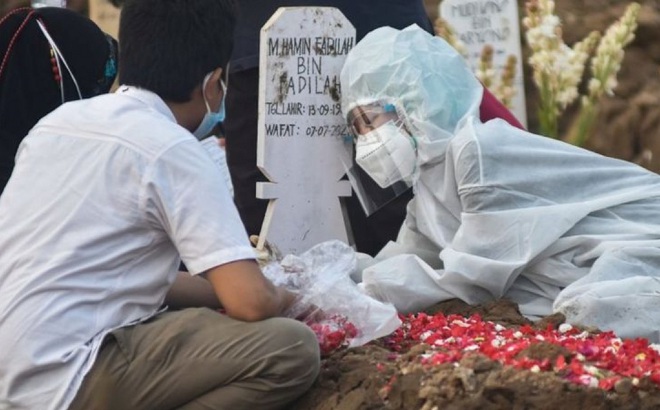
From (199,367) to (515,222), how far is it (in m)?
1.46

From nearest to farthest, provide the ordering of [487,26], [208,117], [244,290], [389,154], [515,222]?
[244,290] < [208,117] < [515,222] < [389,154] < [487,26]

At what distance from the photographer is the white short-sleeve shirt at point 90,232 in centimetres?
335

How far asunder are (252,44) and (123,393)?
2.49 m

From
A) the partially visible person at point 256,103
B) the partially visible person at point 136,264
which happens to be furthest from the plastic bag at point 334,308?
the partially visible person at point 256,103

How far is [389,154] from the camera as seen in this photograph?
4.77 metres

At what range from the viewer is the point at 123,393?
344cm

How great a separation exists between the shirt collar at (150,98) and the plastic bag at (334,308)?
66 centimetres

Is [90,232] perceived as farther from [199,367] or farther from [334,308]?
[334,308]

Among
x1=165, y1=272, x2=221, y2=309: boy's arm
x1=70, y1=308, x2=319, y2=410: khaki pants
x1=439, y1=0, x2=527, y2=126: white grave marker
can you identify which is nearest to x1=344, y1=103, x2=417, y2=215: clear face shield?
x1=165, y1=272, x2=221, y2=309: boy's arm

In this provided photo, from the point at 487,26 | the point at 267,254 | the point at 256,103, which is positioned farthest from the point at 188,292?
the point at 487,26

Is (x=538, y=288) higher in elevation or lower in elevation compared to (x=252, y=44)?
lower

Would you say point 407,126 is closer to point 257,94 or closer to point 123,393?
point 257,94

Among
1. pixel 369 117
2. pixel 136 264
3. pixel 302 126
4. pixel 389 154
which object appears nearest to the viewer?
pixel 136 264

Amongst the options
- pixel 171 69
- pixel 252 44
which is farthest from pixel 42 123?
pixel 252 44
